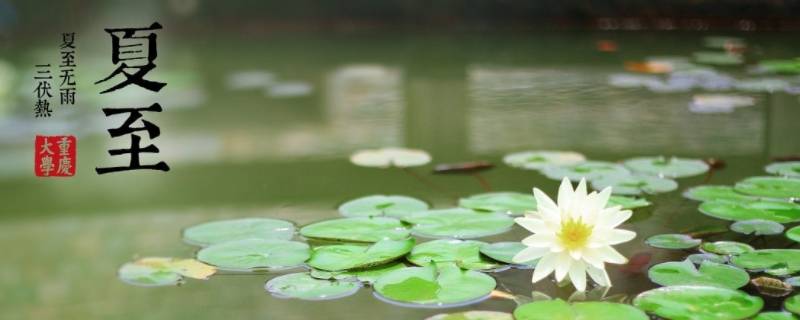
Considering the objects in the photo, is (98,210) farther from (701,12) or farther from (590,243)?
(701,12)

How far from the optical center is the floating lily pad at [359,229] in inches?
54.8

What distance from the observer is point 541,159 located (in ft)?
6.08

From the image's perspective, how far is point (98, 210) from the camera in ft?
5.45

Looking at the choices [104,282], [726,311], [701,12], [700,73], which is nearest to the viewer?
[726,311]

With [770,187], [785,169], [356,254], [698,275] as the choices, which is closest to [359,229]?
[356,254]

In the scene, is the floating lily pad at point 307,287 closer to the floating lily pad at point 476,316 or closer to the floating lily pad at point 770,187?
the floating lily pad at point 476,316

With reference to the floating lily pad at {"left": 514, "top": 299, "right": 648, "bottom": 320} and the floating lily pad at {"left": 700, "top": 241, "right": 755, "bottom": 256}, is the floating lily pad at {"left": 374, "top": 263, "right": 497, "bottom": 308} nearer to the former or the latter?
the floating lily pad at {"left": 514, "top": 299, "right": 648, "bottom": 320}

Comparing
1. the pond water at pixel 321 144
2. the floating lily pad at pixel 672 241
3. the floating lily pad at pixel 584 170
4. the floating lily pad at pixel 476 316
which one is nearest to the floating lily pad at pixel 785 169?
the pond water at pixel 321 144

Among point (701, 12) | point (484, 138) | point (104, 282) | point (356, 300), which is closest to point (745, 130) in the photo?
point (484, 138)

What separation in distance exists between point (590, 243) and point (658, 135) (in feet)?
3.15

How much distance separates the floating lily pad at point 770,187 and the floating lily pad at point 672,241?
249mm

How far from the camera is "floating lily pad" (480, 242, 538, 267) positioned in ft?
4.20

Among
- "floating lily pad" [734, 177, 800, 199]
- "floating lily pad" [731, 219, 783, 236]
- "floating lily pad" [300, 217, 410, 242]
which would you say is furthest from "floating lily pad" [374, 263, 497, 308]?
"floating lily pad" [734, 177, 800, 199]

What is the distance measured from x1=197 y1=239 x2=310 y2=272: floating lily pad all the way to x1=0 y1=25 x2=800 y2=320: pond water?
0.04m
